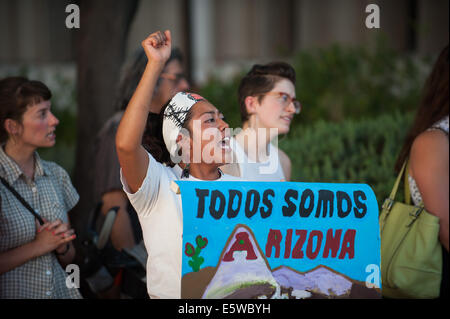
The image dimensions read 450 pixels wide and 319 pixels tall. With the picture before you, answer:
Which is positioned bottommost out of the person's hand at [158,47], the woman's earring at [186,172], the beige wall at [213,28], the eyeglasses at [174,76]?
the woman's earring at [186,172]

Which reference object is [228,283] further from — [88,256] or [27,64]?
[27,64]

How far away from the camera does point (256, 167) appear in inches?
123

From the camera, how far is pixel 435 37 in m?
9.45

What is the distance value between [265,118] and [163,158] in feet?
2.41

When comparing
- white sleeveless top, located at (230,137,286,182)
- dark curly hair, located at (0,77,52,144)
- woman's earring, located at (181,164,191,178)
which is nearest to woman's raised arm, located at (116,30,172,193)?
woman's earring, located at (181,164,191,178)

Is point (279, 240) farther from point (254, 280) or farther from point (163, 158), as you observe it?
point (163, 158)

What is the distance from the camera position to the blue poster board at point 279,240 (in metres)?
2.26

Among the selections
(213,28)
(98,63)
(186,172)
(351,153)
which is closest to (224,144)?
(186,172)

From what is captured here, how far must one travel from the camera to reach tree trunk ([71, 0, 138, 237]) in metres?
5.36

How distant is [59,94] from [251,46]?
11.9ft

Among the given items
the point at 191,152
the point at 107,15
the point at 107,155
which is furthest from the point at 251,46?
the point at 191,152

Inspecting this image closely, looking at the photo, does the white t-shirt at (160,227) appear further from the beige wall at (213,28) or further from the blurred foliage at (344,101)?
the beige wall at (213,28)

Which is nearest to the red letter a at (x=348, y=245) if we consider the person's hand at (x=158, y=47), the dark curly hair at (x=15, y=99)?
the person's hand at (x=158, y=47)

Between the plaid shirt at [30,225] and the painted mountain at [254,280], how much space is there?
113 cm
